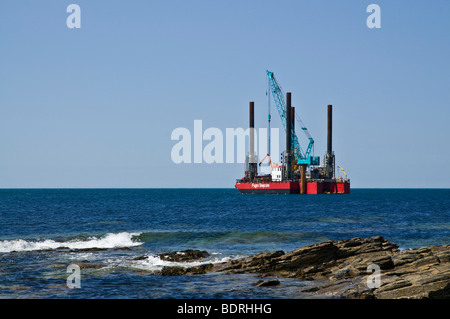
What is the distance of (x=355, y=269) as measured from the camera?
24.5 meters

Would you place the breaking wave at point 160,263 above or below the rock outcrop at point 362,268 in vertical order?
below

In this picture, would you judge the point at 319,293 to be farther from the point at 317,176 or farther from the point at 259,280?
the point at 317,176

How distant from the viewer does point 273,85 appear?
197m

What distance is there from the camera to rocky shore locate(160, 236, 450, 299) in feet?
64.4

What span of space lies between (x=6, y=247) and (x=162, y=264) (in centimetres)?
1588
